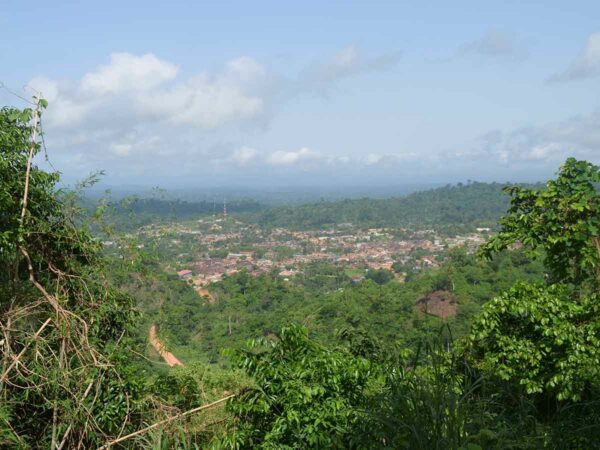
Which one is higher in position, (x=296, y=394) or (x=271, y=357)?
(x=271, y=357)

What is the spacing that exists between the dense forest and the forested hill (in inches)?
2308

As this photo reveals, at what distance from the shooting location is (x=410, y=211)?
249ft

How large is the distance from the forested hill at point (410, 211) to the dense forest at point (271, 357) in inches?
2308

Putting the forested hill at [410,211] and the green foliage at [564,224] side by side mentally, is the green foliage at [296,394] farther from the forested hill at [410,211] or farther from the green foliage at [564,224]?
the forested hill at [410,211]

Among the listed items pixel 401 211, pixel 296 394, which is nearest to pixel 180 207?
pixel 296 394

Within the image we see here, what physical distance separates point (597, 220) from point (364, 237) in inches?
2284

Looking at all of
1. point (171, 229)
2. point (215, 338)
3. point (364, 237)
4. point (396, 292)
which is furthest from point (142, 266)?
point (364, 237)

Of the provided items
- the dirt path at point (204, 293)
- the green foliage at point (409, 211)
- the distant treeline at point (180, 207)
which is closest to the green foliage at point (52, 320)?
the distant treeline at point (180, 207)

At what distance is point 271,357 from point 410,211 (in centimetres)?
7445

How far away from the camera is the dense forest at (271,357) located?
2.12 meters

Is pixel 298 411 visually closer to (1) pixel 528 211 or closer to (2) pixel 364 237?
(1) pixel 528 211

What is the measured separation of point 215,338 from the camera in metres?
17.9

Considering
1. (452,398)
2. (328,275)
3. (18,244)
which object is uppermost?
(18,244)

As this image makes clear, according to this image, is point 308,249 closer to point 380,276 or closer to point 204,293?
point 380,276
